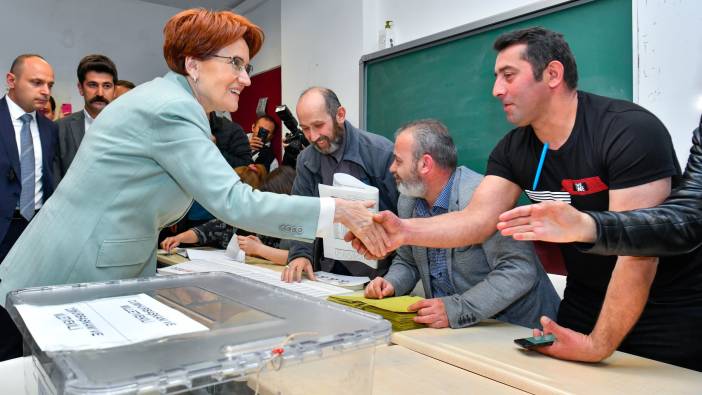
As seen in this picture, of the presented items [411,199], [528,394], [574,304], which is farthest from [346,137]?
[528,394]

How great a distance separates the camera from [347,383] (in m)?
0.77

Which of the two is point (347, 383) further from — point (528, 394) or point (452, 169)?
point (452, 169)

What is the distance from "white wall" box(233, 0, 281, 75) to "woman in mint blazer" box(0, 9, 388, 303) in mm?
4173

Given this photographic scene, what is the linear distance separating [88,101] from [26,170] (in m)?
0.67

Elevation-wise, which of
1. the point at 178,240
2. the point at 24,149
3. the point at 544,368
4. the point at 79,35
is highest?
the point at 79,35

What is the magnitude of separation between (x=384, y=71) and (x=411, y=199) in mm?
1901

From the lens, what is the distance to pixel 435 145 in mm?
1905

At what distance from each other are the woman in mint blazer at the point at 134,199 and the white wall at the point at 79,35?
4.65 metres

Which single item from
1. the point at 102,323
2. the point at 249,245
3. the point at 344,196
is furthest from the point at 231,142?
the point at 102,323

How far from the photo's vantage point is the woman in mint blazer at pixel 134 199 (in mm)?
1183

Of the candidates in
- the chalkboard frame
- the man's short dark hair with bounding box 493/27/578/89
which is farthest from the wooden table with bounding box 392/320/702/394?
the chalkboard frame

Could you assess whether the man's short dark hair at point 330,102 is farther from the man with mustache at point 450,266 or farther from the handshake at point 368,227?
the handshake at point 368,227

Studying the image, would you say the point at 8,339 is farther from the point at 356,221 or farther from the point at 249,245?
the point at 356,221

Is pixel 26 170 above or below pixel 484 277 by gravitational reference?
above
